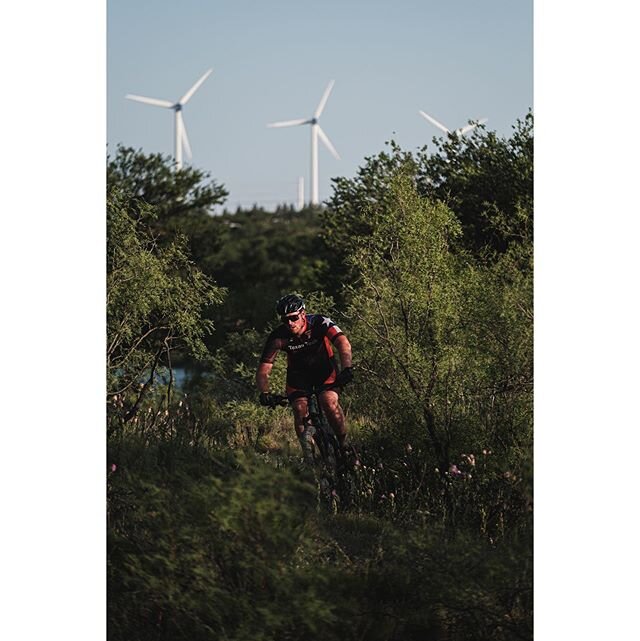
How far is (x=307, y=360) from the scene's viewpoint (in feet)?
25.3

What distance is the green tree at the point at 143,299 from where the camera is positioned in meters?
8.09

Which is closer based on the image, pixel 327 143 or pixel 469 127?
pixel 469 127

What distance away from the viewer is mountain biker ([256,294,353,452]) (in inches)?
302

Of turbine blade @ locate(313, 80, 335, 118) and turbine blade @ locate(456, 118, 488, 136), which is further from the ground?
turbine blade @ locate(313, 80, 335, 118)

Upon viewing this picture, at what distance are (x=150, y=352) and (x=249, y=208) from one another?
123cm

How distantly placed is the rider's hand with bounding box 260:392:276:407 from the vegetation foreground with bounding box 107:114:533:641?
7cm

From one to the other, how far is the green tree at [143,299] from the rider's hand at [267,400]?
643 millimetres

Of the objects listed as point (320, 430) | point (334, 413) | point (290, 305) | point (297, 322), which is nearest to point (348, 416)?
point (334, 413)

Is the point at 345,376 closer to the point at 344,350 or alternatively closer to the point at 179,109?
the point at 344,350

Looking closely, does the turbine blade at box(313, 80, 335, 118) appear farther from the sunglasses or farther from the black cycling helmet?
the sunglasses

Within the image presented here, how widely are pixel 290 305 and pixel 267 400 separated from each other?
24.8 inches

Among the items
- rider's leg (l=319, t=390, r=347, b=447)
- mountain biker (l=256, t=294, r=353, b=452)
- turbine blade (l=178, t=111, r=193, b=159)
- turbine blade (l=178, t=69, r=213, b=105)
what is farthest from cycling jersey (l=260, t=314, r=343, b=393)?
turbine blade (l=178, t=69, r=213, b=105)
